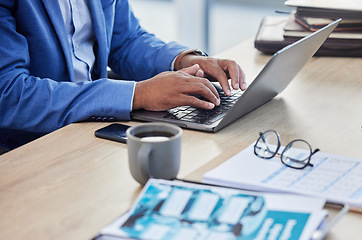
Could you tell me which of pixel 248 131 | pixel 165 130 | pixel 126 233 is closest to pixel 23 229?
pixel 126 233

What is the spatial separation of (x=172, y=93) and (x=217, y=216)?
19.8 inches

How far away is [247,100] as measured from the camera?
47.7 inches

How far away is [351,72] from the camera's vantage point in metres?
1.64

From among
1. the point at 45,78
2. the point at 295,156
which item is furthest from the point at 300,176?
the point at 45,78

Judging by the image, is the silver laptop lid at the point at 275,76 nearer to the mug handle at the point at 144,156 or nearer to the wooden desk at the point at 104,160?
the wooden desk at the point at 104,160

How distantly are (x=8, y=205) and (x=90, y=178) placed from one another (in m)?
0.14

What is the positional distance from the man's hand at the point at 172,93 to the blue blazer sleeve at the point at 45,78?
3 cm

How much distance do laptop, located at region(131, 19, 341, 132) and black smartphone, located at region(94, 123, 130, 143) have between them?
0.07 m

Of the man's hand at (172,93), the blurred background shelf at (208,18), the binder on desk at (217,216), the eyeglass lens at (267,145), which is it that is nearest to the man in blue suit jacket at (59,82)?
the man's hand at (172,93)

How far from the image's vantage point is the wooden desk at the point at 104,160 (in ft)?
2.64

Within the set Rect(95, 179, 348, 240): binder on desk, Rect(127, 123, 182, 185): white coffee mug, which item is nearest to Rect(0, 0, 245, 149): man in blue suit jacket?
Rect(127, 123, 182, 185): white coffee mug

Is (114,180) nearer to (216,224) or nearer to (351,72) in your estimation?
(216,224)

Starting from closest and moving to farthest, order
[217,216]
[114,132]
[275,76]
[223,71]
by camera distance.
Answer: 1. [217,216]
2. [114,132]
3. [275,76]
4. [223,71]

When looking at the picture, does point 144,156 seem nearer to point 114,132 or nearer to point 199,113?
point 114,132
